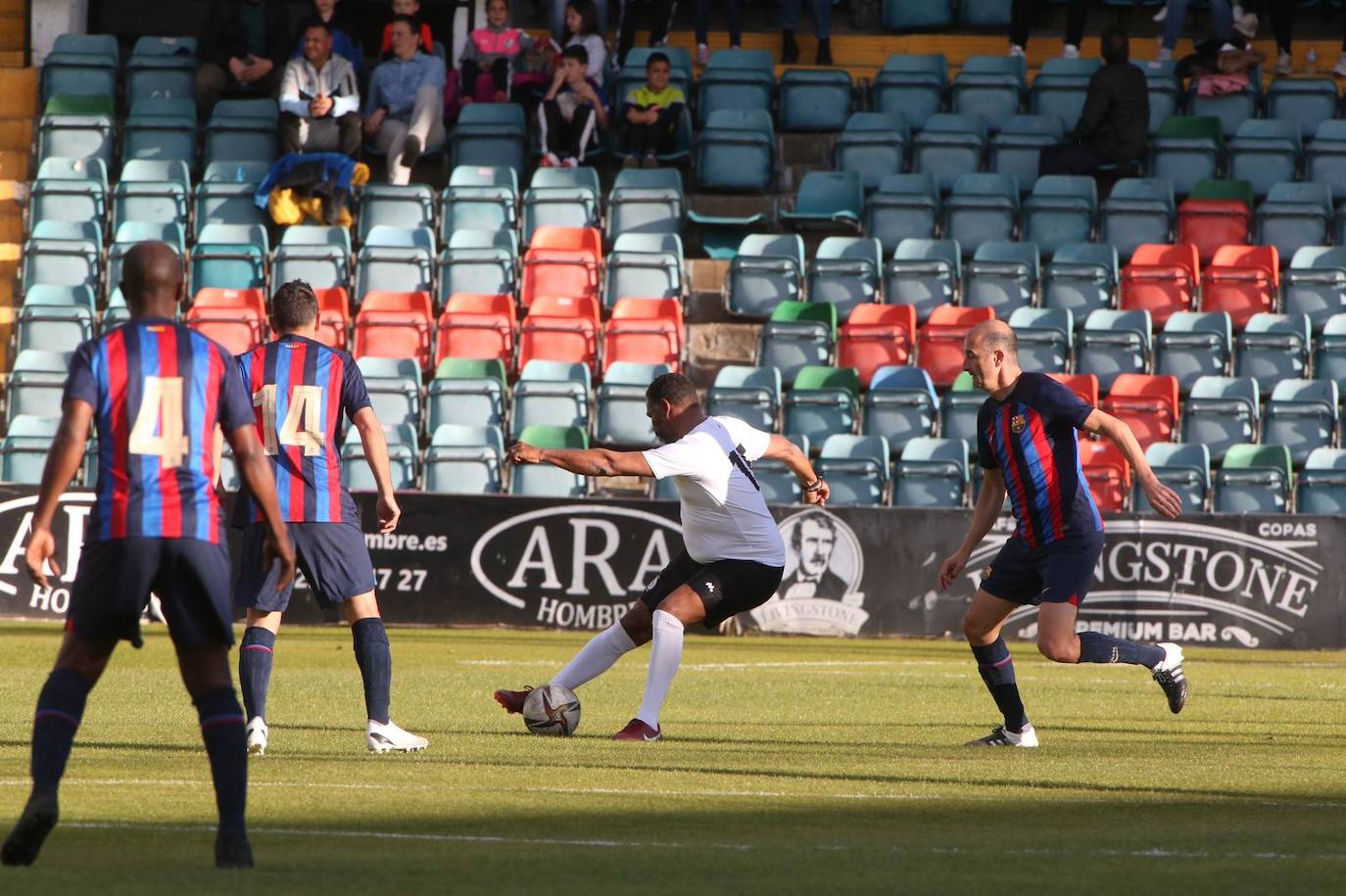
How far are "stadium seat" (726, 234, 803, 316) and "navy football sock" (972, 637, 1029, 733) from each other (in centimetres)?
1188

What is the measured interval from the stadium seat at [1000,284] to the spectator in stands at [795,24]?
439cm

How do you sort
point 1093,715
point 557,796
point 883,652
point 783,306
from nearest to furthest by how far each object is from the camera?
1. point 557,796
2. point 1093,715
3. point 883,652
4. point 783,306

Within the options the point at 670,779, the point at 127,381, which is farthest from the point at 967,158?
the point at 127,381

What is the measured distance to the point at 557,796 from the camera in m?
7.54

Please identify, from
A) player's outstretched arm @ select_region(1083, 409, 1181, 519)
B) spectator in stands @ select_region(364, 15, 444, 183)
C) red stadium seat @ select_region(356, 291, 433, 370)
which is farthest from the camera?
spectator in stands @ select_region(364, 15, 444, 183)

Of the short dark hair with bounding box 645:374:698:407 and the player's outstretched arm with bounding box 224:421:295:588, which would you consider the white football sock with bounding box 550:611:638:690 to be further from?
the player's outstretched arm with bounding box 224:421:295:588

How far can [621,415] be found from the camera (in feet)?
65.2

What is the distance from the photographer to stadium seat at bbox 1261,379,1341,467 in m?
19.4

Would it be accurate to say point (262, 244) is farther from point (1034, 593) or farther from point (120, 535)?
point (120, 535)

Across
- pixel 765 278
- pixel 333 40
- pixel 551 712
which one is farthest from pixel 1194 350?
pixel 551 712

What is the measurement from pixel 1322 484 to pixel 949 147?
5978 mm

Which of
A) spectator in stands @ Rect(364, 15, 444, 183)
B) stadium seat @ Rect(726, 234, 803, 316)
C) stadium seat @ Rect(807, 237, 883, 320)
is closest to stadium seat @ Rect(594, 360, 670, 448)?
stadium seat @ Rect(726, 234, 803, 316)

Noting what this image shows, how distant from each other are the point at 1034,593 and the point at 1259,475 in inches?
378

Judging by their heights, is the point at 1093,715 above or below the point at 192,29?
below
